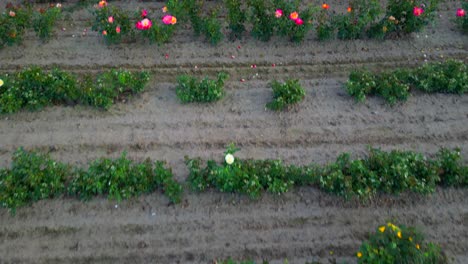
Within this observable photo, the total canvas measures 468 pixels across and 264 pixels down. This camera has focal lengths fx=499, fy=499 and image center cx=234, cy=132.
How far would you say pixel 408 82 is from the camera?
627 cm

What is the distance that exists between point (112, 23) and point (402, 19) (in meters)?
4.03

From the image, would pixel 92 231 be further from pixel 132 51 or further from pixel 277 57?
pixel 277 57

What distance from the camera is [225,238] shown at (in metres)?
4.74

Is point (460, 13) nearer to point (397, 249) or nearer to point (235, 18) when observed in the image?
point (235, 18)

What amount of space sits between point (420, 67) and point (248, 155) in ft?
8.83

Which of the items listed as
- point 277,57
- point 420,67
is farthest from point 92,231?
point 420,67

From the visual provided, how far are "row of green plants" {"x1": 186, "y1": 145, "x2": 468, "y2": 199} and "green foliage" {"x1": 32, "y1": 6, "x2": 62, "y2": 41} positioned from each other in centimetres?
323

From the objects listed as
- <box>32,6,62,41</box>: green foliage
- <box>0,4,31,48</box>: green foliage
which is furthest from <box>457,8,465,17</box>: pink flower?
<box>0,4,31,48</box>: green foliage

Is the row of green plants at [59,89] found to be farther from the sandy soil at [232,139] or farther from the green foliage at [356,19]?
the green foliage at [356,19]

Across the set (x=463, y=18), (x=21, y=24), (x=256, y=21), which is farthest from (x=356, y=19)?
(x=21, y=24)

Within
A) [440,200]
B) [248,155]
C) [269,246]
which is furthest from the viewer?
[248,155]

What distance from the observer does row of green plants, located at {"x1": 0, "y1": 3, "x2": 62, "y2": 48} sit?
6.75m

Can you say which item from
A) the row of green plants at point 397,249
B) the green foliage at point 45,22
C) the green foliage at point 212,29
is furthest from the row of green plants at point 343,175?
the green foliage at point 45,22

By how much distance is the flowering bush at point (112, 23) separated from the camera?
6.79 metres
